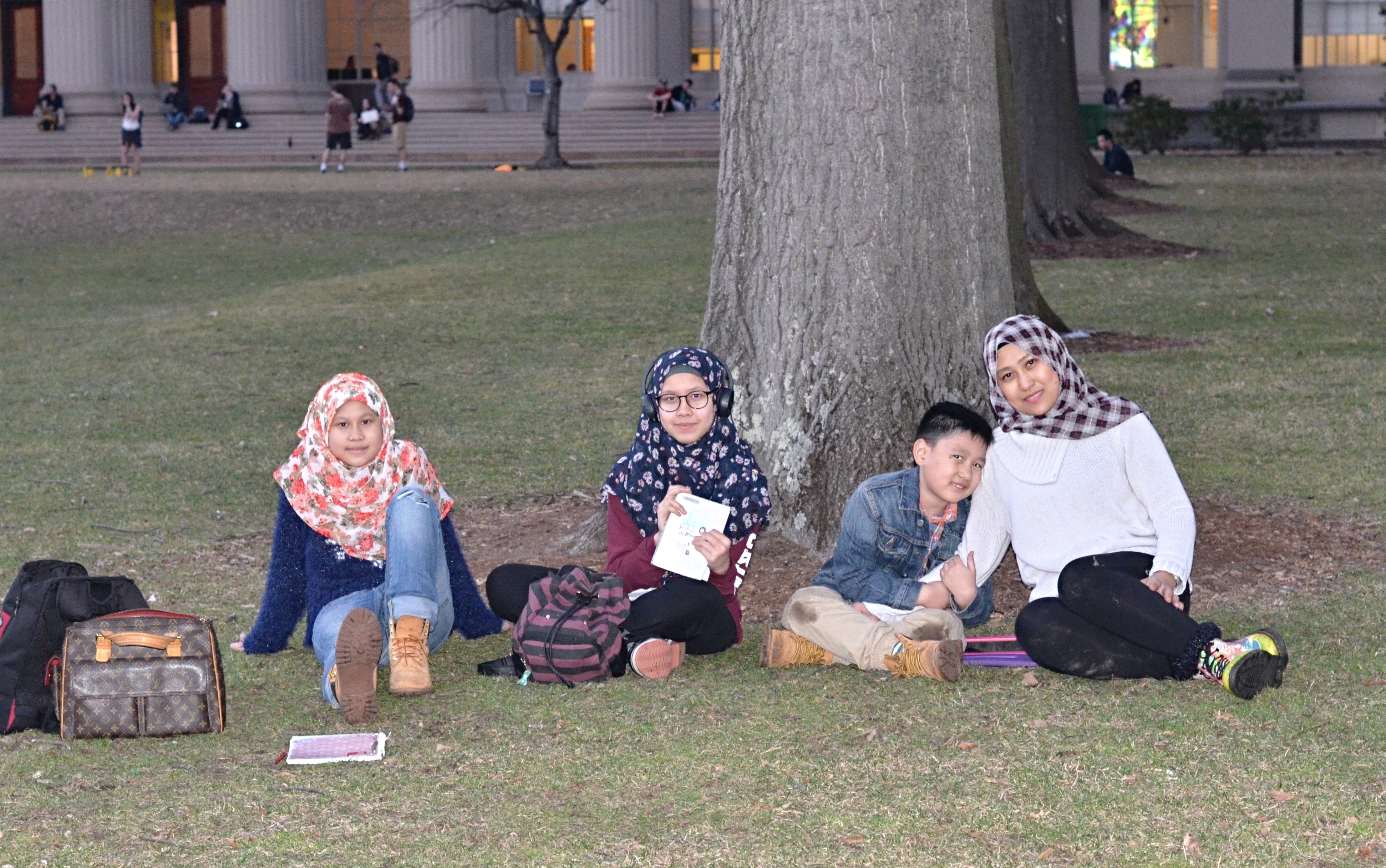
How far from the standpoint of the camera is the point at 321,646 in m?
5.13

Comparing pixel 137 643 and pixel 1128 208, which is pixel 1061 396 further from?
pixel 1128 208

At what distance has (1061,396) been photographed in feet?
16.4

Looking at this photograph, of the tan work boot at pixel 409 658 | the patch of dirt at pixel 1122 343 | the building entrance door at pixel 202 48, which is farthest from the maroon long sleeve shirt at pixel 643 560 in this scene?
the building entrance door at pixel 202 48

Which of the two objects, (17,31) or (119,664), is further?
(17,31)

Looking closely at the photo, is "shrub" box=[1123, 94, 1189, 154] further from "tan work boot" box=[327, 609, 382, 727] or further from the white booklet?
"tan work boot" box=[327, 609, 382, 727]

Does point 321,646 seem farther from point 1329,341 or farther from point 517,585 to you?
point 1329,341

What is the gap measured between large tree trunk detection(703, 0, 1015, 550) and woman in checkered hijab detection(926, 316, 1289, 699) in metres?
1.12

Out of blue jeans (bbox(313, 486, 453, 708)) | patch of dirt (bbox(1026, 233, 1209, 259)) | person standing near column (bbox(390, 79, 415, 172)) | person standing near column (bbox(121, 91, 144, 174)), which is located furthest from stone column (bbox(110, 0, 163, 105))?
blue jeans (bbox(313, 486, 453, 708))

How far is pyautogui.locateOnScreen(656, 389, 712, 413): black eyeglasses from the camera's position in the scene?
512cm

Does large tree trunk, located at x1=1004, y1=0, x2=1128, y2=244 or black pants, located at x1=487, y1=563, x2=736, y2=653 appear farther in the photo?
large tree trunk, located at x1=1004, y1=0, x2=1128, y2=244

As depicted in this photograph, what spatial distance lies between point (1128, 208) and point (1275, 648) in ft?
63.1

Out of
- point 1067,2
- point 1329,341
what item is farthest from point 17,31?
point 1329,341

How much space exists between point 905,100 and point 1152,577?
217 centimetres

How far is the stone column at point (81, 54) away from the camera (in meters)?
43.9
